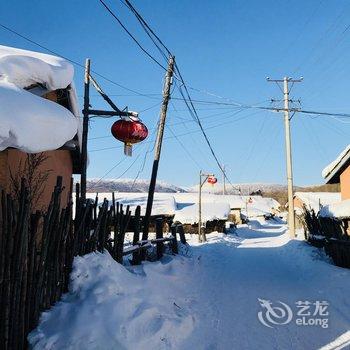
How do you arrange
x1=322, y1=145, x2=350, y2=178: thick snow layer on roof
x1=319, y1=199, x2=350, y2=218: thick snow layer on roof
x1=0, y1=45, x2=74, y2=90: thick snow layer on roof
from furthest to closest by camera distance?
x1=322, y1=145, x2=350, y2=178: thick snow layer on roof < x1=319, y1=199, x2=350, y2=218: thick snow layer on roof < x1=0, y1=45, x2=74, y2=90: thick snow layer on roof

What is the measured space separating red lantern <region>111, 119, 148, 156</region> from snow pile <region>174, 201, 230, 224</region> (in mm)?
25636

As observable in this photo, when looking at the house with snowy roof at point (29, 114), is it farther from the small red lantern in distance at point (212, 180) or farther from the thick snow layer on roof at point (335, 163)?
the small red lantern in distance at point (212, 180)

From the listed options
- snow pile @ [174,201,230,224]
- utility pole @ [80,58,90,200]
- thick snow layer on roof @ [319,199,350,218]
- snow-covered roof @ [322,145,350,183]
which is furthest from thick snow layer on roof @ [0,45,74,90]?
snow pile @ [174,201,230,224]

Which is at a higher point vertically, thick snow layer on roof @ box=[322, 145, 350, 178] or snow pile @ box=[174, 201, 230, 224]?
thick snow layer on roof @ box=[322, 145, 350, 178]

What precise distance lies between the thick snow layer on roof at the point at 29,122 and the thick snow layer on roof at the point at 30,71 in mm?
658

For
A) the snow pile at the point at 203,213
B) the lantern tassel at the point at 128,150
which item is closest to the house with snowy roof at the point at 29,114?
the lantern tassel at the point at 128,150

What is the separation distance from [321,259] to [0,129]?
1228 centimetres

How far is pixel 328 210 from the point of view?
1585 centimetres

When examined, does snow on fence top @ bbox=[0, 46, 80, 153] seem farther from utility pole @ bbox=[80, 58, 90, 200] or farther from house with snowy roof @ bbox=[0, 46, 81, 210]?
utility pole @ bbox=[80, 58, 90, 200]

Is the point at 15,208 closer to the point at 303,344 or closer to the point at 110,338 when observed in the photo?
the point at 110,338

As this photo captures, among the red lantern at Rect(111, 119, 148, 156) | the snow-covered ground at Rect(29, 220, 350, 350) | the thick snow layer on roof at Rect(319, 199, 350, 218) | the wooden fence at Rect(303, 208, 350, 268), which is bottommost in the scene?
the snow-covered ground at Rect(29, 220, 350, 350)

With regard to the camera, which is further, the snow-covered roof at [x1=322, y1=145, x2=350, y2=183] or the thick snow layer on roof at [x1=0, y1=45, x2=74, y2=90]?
the snow-covered roof at [x1=322, y1=145, x2=350, y2=183]

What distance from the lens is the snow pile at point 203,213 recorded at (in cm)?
3488

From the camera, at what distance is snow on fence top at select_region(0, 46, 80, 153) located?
4383 mm
